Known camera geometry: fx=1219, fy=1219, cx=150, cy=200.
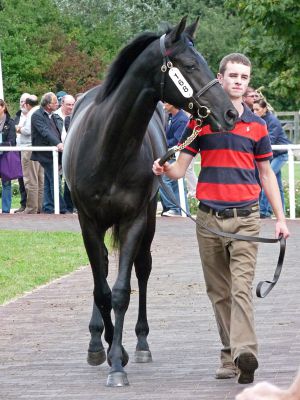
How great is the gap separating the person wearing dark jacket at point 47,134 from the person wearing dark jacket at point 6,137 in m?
0.74

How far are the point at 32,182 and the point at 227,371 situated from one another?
13860 mm

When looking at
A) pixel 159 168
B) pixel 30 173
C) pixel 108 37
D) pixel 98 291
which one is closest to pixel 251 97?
pixel 30 173

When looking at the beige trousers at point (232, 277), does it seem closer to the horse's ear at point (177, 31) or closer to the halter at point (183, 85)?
the halter at point (183, 85)

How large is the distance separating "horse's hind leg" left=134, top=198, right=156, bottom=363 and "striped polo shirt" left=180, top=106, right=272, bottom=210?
1256mm

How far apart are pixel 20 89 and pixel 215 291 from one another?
3394 centimetres

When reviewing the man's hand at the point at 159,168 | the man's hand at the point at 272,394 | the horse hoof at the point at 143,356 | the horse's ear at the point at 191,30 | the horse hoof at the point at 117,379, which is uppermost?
the horse's ear at the point at 191,30

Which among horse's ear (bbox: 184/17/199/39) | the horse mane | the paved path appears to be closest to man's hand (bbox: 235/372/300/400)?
the paved path

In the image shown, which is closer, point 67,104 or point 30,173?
point 67,104

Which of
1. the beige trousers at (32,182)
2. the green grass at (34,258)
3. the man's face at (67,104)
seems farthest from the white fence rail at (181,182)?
the green grass at (34,258)

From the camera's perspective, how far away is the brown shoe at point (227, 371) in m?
7.70

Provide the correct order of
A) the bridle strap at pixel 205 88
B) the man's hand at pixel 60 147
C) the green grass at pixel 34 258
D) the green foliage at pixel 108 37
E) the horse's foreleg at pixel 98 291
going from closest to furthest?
the bridle strap at pixel 205 88 → the horse's foreleg at pixel 98 291 → the green grass at pixel 34 258 → the man's hand at pixel 60 147 → the green foliage at pixel 108 37

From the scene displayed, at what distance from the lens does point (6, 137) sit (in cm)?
2192

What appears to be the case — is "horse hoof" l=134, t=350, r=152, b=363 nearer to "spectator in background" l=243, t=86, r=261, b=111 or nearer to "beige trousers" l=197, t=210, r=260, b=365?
"beige trousers" l=197, t=210, r=260, b=365

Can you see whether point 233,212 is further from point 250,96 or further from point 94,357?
point 250,96
